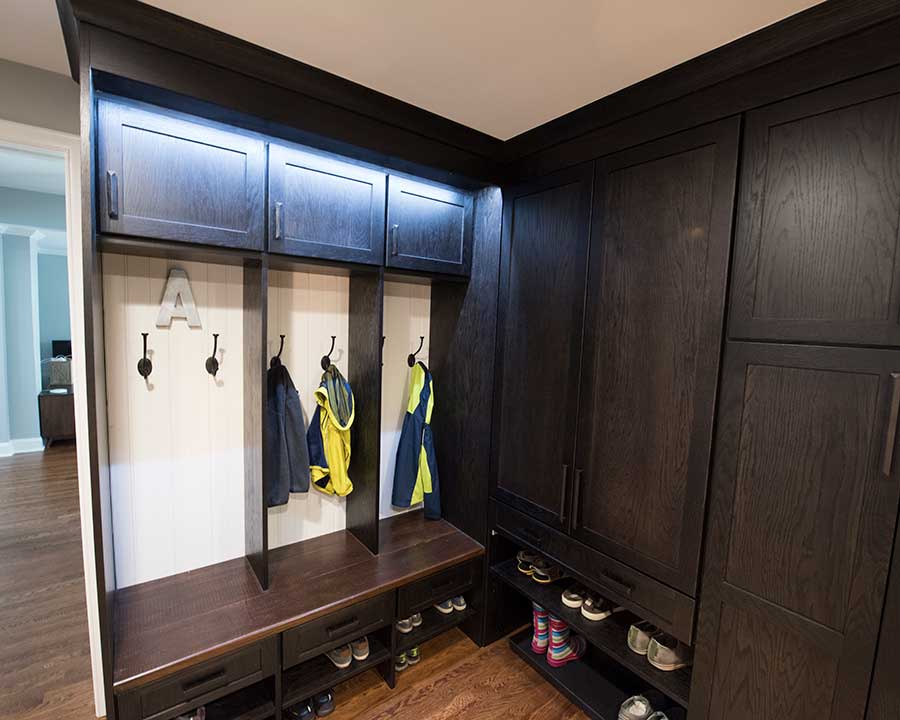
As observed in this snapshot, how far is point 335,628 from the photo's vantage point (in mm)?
1646

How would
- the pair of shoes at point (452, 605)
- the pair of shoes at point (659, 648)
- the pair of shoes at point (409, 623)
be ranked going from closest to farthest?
the pair of shoes at point (659, 648), the pair of shoes at point (409, 623), the pair of shoes at point (452, 605)

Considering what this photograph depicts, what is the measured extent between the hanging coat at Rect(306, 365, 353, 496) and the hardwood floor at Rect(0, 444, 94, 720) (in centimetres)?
123

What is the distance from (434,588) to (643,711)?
92 cm

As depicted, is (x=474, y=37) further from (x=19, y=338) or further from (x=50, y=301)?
(x=50, y=301)

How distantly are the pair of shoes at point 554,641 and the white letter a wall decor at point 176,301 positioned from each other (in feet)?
6.58

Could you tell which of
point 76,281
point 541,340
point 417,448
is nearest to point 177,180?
point 76,281

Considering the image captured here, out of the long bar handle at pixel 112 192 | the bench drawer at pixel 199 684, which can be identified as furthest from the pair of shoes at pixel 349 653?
the long bar handle at pixel 112 192

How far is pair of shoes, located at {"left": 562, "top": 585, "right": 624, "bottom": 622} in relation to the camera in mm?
1785

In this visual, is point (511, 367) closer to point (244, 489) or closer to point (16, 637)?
point (244, 489)

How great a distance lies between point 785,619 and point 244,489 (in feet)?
6.51

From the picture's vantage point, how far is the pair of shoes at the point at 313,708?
1.67 m

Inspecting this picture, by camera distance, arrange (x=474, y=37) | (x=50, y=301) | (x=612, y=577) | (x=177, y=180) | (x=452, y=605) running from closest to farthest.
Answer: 1. (x=474, y=37)
2. (x=177, y=180)
3. (x=612, y=577)
4. (x=452, y=605)
5. (x=50, y=301)

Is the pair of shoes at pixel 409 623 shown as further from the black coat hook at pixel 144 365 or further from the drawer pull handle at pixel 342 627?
the black coat hook at pixel 144 365

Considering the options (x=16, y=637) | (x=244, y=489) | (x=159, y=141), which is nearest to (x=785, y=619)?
(x=244, y=489)
